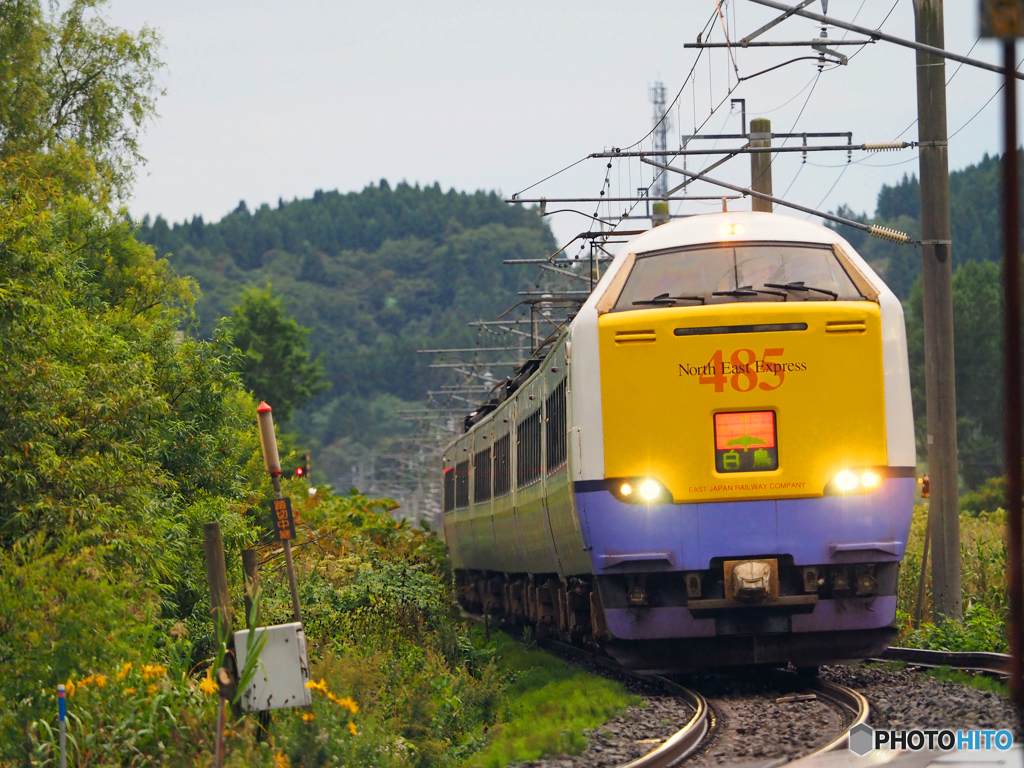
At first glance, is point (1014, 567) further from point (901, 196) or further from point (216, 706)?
point (901, 196)

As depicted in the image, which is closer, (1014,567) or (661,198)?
(1014,567)

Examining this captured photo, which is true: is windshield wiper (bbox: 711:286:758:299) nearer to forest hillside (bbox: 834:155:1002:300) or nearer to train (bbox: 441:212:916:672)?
train (bbox: 441:212:916:672)

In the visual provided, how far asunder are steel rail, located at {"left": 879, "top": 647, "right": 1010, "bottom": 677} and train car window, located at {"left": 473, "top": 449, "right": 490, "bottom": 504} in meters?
8.50

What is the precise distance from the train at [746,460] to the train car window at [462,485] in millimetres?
12951

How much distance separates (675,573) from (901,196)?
12488cm

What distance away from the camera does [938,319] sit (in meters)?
16.6

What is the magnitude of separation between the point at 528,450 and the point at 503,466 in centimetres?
312

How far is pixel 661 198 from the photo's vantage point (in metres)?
19.8

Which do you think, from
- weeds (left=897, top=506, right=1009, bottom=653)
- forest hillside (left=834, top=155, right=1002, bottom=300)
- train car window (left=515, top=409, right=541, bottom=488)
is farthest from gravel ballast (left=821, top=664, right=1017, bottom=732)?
forest hillside (left=834, top=155, right=1002, bottom=300)

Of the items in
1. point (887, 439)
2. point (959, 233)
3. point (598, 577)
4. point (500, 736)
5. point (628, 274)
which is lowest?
point (500, 736)

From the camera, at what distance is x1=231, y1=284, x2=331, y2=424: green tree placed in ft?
210

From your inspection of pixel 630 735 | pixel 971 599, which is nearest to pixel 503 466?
pixel 971 599

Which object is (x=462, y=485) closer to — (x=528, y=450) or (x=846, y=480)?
(x=528, y=450)

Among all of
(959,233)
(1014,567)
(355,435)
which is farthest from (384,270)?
(1014,567)
